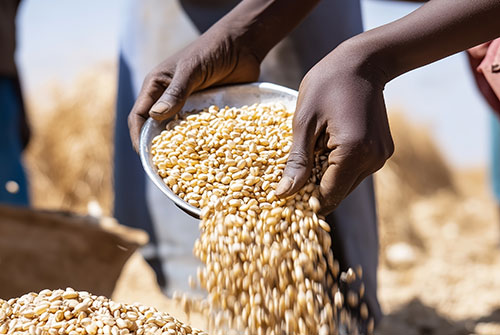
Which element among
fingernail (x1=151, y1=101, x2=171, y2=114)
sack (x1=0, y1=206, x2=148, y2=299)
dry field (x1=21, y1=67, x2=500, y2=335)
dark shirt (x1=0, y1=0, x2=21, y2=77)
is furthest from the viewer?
dry field (x1=21, y1=67, x2=500, y2=335)

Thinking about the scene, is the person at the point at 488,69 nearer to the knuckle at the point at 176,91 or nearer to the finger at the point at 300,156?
the finger at the point at 300,156

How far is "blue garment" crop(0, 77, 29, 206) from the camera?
295 centimetres

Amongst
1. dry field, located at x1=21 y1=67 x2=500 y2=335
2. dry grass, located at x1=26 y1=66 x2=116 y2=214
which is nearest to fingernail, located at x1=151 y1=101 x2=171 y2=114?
dry field, located at x1=21 y1=67 x2=500 y2=335

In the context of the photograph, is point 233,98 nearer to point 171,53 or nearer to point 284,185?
point 284,185

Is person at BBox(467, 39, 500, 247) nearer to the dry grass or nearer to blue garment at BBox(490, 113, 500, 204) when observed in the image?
blue garment at BBox(490, 113, 500, 204)

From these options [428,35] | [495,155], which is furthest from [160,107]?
[495,155]

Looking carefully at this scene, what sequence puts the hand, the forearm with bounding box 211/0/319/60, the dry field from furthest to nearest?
the dry field, the forearm with bounding box 211/0/319/60, the hand

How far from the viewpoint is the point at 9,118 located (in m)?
3.04

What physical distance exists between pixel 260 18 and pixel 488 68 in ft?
2.15

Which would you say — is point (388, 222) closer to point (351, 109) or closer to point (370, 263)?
point (370, 263)

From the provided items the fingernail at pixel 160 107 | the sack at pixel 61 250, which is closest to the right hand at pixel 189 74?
the fingernail at pixel 160 107

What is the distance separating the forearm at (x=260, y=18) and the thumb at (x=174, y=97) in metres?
0.22

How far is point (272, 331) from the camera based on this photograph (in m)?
1.45

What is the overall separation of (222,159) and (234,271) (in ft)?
1.03
